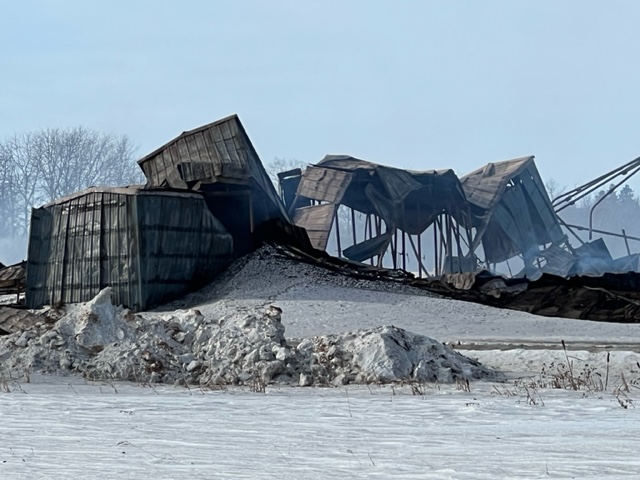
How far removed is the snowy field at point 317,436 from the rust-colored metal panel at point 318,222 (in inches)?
924

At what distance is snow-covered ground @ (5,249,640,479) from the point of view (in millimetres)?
4855

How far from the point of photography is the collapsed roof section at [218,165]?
26922 mm

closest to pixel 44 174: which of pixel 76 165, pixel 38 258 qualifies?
A: pixel 76 165

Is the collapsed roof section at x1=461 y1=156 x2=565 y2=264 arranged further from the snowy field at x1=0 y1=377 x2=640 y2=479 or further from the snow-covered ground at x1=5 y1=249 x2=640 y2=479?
the snowy field at x1=0 y1=377 x2=640 y2=479

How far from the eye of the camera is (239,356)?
37.8 ft

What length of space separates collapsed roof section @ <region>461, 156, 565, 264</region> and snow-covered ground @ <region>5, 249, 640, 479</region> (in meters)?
20.9

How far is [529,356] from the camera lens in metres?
13.3

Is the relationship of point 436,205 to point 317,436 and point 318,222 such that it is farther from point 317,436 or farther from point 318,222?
point 317,436

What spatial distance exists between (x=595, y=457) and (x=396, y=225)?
94.2 feet

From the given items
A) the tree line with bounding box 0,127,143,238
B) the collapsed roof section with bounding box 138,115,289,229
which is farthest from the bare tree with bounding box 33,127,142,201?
the collapsed roof section with bounding box 138,115,289,229

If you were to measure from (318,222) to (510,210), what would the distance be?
942 cm

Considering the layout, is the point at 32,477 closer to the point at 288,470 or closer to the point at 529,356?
the point at 288,470

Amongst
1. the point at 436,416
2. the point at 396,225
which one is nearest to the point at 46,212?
the point at 396,225

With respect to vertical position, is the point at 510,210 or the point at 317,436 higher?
the point at 510,210
